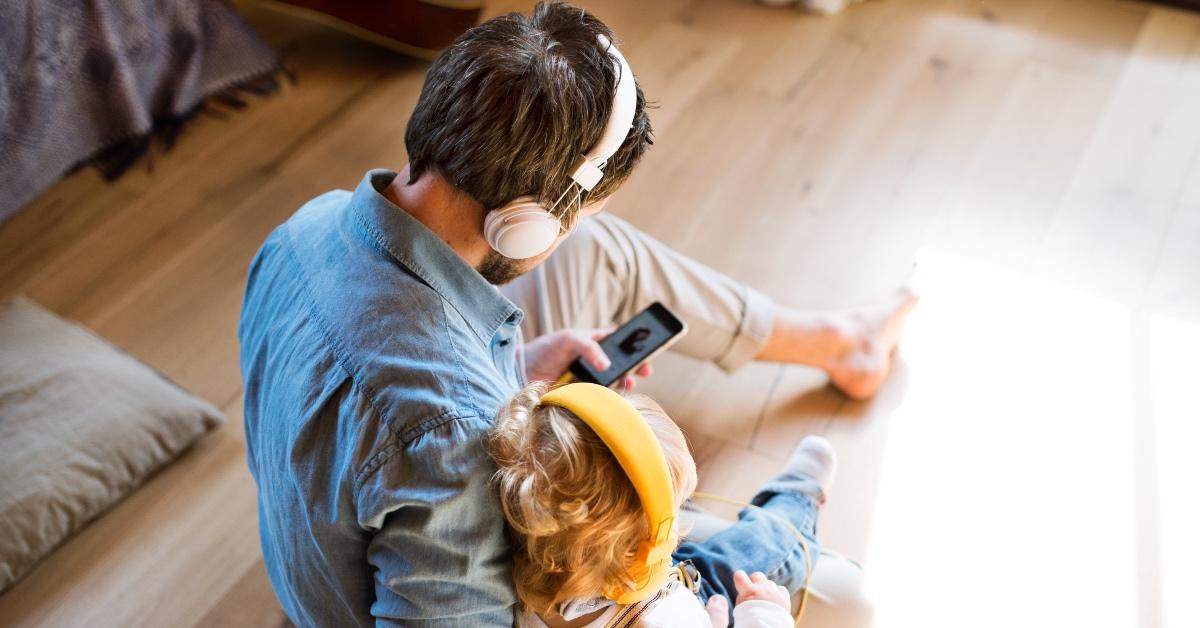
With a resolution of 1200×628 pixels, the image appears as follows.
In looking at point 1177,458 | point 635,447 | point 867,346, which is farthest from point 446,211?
point 1177,458

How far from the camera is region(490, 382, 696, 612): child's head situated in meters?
0.80

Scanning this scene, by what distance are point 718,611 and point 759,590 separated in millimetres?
51

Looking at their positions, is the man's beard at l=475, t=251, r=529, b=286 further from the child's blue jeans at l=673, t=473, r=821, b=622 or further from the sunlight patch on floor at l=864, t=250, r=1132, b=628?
the sunlight patch on floor at l=864, t=250, r=1132, b=628

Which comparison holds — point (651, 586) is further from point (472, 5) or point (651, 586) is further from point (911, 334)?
point (472, 5)

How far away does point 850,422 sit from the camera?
4.86 ft

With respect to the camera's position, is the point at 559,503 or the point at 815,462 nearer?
the point at 559,503

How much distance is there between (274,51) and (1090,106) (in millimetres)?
1759

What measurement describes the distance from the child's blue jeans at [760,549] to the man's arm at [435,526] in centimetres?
36

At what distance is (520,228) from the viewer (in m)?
0.87

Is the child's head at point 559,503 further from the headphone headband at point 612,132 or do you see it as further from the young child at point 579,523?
the headphone headband at point 612,132

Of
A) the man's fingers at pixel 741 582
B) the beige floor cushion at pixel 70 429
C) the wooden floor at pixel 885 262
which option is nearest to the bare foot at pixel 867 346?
the wooden floor at pixel 885 262

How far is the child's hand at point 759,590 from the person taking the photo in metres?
1.03

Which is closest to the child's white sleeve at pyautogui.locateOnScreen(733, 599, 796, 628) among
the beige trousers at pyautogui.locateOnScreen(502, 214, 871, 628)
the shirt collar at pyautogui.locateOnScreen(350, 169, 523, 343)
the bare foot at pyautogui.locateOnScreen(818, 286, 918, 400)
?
the beige trousers at pyautogui.locateOnScreen(502, 214, 871, 628)

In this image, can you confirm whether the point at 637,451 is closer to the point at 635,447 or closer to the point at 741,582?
the point at 635,447
